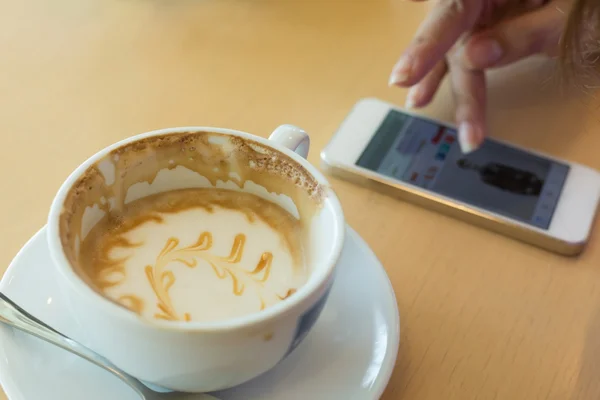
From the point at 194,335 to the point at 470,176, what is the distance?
0.35m

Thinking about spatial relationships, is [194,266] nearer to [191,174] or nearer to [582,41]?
[191,174]

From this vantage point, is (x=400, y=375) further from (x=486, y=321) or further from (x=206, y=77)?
(x=206, y=77)

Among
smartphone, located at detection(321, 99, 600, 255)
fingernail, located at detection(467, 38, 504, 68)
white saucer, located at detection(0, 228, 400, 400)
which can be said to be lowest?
smartphone, located at detection(321, 99, 600, 255)

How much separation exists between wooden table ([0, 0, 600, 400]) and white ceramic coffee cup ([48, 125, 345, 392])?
112 mm

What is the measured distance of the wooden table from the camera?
42 cm

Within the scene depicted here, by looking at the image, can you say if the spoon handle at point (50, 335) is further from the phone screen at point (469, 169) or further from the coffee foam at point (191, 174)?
the phone screen at point (469, 169)

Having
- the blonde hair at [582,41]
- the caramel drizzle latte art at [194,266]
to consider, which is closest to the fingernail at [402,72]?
the blonde hair at [582,41]

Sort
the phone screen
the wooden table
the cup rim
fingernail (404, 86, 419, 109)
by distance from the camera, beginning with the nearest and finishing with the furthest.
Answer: the cup rim, the wooden table, the phone screen, fingernail (404, 86, 419, 109)

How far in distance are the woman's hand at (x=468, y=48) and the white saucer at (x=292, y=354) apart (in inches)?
9.5

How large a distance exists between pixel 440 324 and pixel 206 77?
387 mm

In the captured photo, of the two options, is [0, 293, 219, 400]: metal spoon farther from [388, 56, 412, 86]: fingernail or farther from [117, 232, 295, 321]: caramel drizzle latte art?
[388, 56, 412, 86]: fingernail

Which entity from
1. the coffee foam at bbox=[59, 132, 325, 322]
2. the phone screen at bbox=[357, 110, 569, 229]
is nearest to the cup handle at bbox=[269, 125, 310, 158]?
the coffee foam at bbox=[59, 132, 325, 322]

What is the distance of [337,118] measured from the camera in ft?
2.01

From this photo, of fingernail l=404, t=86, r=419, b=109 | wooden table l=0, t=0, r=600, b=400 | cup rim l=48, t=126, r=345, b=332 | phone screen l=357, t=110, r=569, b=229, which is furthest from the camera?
fingernail l=404, t=86, r=419, b=109
